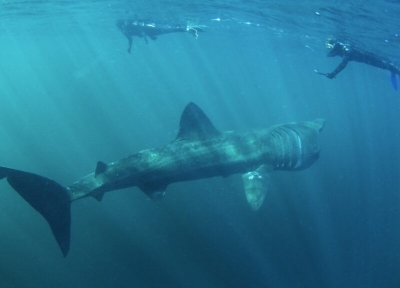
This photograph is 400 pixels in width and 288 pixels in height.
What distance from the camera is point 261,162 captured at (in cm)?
1053

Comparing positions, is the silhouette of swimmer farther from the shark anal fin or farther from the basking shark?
the shark anal fin

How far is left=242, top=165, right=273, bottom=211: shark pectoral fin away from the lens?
9.84 meters

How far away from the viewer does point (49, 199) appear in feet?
25.1

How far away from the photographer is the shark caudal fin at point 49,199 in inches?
291

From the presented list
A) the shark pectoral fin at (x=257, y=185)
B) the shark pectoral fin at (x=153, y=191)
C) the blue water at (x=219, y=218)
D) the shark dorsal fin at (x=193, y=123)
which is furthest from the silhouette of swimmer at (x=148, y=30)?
the shark pectoral fin at (x=153, y=191)

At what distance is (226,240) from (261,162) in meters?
3.74

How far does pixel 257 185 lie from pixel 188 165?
2.34 metres

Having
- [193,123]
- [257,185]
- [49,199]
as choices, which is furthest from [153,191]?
[257,185]

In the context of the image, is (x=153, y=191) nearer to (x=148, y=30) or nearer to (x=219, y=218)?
(x=219, y=218)

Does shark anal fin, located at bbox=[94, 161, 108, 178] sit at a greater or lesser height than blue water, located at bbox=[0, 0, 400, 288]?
greater

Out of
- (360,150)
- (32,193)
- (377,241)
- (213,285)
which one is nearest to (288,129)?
(213,285)

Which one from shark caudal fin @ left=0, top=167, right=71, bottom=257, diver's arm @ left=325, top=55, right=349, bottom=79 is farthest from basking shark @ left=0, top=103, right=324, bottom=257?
diver's arm @ left=325, top=55, right=349, bottom=79

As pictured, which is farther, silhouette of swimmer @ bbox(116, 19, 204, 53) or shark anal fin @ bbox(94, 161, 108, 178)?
silhouette of swimmer @ bbox(116, 19, 204, 53)

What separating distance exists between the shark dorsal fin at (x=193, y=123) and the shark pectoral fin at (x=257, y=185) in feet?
6.52
